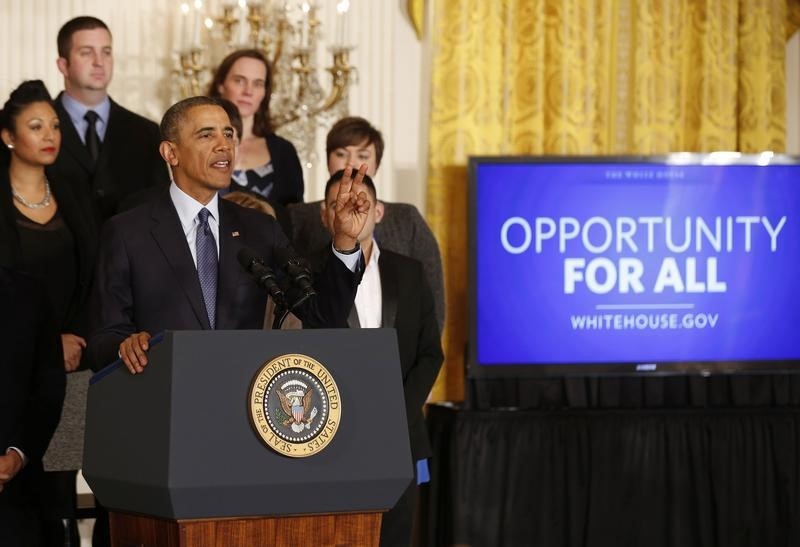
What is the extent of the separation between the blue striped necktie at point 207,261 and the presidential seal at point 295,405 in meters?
0.47

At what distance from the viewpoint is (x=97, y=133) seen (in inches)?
168

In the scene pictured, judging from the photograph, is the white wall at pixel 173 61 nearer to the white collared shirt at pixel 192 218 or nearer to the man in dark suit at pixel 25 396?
the man in dark suit at pixel 25 396

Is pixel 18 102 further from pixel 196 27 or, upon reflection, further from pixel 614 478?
pixel 614 478

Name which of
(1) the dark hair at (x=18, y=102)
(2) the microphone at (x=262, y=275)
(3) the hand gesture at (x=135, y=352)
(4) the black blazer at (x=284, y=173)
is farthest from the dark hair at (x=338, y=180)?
(3) the hand gesture at (x=135, y=352)

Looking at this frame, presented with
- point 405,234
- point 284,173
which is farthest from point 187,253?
point 284,173

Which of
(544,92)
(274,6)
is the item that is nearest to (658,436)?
(544,92)

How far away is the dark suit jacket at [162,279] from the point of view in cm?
250

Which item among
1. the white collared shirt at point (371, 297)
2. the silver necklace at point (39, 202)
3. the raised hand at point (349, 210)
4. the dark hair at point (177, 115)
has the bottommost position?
the white collared shirt at point (371, 297)

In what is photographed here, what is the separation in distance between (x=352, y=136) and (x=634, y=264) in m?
1.51

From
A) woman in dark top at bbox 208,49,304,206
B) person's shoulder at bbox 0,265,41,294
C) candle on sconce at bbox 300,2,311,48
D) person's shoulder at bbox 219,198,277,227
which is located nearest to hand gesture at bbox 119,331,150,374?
person's shoulder at bbox 219,198,277,227

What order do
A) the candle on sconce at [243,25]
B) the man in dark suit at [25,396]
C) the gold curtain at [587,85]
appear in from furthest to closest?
the gold curtain at [587,85], the candle on sconce at [243,25], the man in dark suit at [25,396]

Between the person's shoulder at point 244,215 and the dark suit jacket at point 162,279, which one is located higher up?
the person's shoulder at point 244,215

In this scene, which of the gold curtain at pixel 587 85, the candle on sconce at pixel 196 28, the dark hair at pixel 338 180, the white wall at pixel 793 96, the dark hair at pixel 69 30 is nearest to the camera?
the dark hair at pixel 338 180

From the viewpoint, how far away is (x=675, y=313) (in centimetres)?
512
